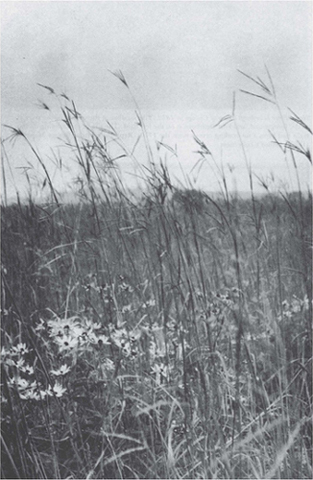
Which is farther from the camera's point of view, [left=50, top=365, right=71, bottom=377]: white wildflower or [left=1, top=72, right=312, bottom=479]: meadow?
[left=50, top=365, right=71, bottom=377]: white wildflower

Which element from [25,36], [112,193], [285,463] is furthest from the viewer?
[25,36]

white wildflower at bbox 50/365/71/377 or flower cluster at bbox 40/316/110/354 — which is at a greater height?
flower cluster at bbox 40/316/110/354

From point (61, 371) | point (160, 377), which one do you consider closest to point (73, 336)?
Result: point (61, 371)

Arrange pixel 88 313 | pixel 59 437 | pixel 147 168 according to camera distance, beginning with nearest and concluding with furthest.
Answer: pixel 59 437
pixel 147 168
pixel 88 313

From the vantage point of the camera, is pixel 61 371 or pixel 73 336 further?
pixel 73 336

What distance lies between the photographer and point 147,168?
4.87 ft

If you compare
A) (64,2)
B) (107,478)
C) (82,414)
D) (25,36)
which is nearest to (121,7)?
(64,2)

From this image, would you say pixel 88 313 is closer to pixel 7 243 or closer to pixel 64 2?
pixel 7 243

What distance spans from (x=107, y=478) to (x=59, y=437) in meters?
0.19

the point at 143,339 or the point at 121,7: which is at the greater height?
the point at 121,7

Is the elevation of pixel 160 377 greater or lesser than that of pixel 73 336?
lesser

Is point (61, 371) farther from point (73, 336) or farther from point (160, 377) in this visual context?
point (160, 377)

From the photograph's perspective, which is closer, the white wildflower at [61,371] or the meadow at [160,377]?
the meadow at [160,377]

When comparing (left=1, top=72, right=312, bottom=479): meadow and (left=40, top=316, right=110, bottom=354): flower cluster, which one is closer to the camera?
(left=1, top=72, right=312, bottom=479): meadow
